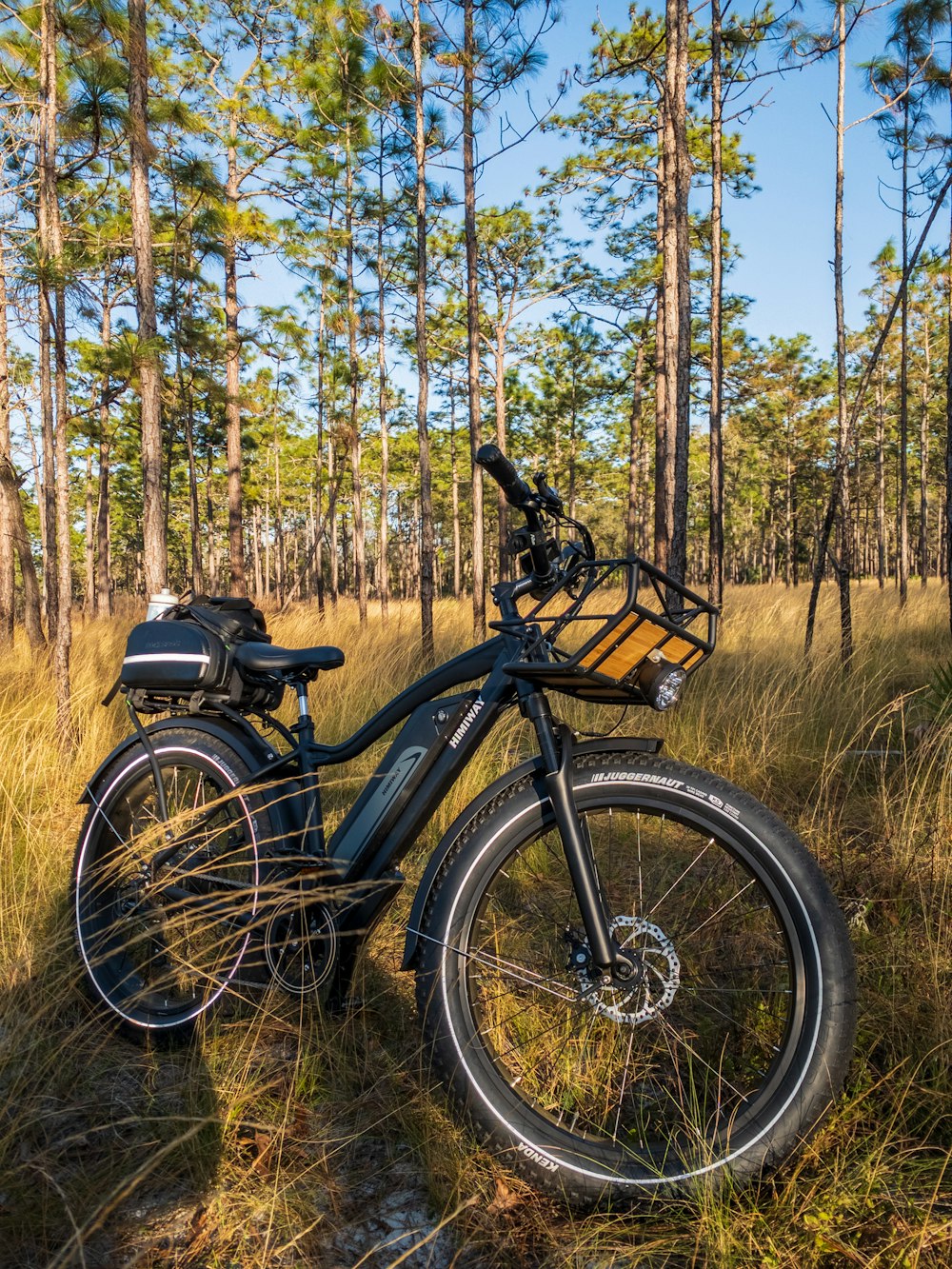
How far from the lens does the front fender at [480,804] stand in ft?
5.47

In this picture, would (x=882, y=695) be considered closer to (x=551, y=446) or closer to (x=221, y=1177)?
(x=221, y=1177)

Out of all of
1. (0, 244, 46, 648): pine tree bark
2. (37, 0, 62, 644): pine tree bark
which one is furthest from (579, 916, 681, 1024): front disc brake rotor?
(0, 244, 46, 648): pine tree bark

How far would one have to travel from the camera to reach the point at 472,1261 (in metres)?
1.46

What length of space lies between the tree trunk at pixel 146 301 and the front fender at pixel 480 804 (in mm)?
3963

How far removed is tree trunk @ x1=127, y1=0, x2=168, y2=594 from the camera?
197 inches

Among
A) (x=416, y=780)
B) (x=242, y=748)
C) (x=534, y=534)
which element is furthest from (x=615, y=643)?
(x=242, y=748)

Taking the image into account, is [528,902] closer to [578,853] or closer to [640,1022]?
[640,1022]

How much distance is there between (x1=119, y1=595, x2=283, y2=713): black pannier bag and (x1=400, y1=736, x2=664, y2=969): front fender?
36.5 inches

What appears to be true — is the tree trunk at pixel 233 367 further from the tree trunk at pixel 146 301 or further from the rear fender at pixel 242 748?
the rear fender at pixel 242 748

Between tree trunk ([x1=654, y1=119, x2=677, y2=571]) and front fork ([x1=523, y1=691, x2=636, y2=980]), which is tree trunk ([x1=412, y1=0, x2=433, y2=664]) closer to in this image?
tree trunk ([x1=654, y1=119, x2=677, y2=571])

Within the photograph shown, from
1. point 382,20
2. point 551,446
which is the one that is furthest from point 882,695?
point 551,446

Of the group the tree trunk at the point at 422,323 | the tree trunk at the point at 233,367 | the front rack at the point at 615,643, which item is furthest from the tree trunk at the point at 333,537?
the front rack at the point at 615,643

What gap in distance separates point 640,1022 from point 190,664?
152 cm

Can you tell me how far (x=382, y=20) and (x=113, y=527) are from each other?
41316 millimetres
